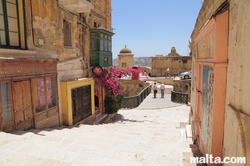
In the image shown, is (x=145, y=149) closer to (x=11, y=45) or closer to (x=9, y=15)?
(x=11, y=45)

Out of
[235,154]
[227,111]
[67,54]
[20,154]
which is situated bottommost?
[20,154]

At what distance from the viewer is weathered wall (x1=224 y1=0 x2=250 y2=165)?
2.16 metres

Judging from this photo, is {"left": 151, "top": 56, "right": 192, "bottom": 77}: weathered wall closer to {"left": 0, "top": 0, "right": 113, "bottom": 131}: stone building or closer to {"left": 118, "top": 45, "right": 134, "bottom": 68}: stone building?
{"left": 118, "top": 45, "right": 134, "bottom": 68}: stone building

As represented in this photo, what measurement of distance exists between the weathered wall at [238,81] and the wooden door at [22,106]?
608 centimetres

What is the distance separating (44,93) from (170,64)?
2922 centimetres

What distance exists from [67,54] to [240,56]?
803 centimetres

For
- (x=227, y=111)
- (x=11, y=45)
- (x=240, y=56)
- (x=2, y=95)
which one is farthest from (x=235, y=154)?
(x=11, y=45)

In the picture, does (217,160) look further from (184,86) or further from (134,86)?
(184,86)

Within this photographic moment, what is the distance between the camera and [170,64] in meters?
34.3

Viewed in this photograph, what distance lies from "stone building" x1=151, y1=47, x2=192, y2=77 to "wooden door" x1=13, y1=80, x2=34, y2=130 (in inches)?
1171

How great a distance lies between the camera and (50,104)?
8078 mm

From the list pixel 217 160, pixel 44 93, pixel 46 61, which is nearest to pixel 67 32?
pixel 46 61

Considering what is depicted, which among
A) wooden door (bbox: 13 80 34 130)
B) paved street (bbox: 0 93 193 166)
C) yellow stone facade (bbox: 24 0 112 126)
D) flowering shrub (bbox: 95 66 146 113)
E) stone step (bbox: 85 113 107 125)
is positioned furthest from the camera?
flowering shrub (bbox: 95 66 146 113)

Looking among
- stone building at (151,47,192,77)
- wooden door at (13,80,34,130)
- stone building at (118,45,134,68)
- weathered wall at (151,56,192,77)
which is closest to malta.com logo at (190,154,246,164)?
wooden door at (13,80,34,130)
